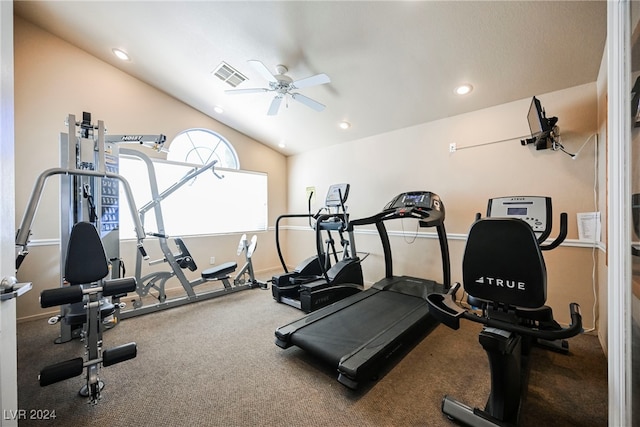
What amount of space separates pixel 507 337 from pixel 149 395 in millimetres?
2370

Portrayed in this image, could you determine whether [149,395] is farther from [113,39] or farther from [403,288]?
[113,39]

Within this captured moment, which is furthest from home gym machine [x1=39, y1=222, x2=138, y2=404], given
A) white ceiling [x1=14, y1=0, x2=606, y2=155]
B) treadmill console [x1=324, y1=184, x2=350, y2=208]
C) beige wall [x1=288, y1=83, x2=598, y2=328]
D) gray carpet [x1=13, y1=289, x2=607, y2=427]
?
beige wall [x1=288, y1=83, x2=598, y2=328]

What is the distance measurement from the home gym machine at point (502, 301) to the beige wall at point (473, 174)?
64.3 inches

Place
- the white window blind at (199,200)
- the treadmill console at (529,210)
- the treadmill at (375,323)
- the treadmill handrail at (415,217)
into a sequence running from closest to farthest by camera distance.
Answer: the treadmill at (375,323)
the treadmill console at (529,210)
the treadmill handrail at (415,217)
the white window blind at (199,200)

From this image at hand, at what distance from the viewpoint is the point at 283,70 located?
9.47ft

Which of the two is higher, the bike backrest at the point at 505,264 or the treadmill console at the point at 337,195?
the treadmill console at the point at 337,195

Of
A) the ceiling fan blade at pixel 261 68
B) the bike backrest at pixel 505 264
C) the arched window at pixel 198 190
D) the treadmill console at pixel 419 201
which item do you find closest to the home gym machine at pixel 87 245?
the arched window at pixel 198 190

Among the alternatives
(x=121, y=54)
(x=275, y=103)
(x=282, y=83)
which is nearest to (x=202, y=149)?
(x=121, y=54)

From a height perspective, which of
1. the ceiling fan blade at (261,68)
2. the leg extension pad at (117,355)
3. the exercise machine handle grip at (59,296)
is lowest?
the leg extension pad at (117,355)

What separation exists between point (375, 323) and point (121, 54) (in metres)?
4.71

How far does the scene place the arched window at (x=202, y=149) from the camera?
4227 millimetres

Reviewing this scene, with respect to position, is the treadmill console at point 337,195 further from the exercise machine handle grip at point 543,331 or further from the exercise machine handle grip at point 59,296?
the exercise machine handle grip at point 59,296

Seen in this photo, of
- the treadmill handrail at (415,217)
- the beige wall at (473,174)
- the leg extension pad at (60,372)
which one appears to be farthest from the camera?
the treadmill handrail at (415,217)

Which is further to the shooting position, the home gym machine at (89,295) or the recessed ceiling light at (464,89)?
the recessed ceiling light at (464,89)
